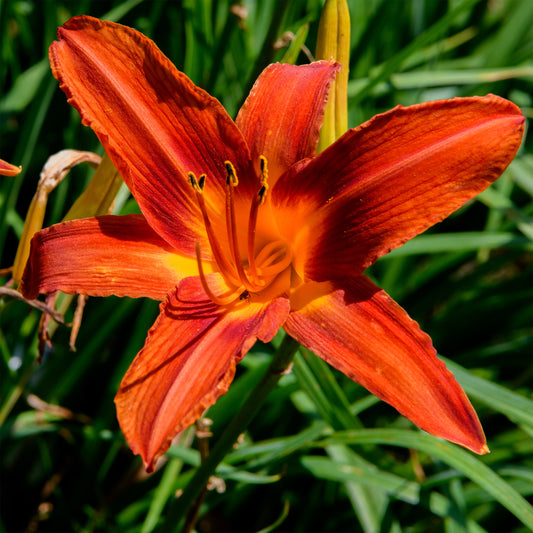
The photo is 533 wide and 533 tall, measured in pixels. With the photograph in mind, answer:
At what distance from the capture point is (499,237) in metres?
1.58

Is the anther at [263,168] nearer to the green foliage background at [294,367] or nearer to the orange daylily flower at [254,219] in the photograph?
the orange daylily flower at [254,219]

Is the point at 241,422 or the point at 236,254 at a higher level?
the point at 236,254

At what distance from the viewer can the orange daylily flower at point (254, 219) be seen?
0.77 m

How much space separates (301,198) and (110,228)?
0.29 m

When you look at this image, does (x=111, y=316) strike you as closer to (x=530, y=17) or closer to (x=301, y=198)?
(x=301, y=198)

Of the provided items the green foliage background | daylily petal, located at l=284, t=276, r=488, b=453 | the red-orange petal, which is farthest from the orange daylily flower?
the green foliage background

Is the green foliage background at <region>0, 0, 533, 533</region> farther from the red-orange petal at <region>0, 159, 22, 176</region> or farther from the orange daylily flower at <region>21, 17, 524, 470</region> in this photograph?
the red-orange petal at <region>0, 159, 22, 176</region>

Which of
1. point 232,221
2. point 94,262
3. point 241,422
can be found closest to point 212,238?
point 232,221

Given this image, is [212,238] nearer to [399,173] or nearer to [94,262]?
[94,262]

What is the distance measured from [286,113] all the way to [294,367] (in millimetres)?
482

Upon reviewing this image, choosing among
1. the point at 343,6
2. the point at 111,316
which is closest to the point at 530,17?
the point at 343,6

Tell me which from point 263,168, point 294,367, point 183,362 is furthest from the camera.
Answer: point 294,367

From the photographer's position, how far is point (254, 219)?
0.91 meters

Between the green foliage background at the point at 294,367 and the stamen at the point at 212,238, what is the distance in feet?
0.97
